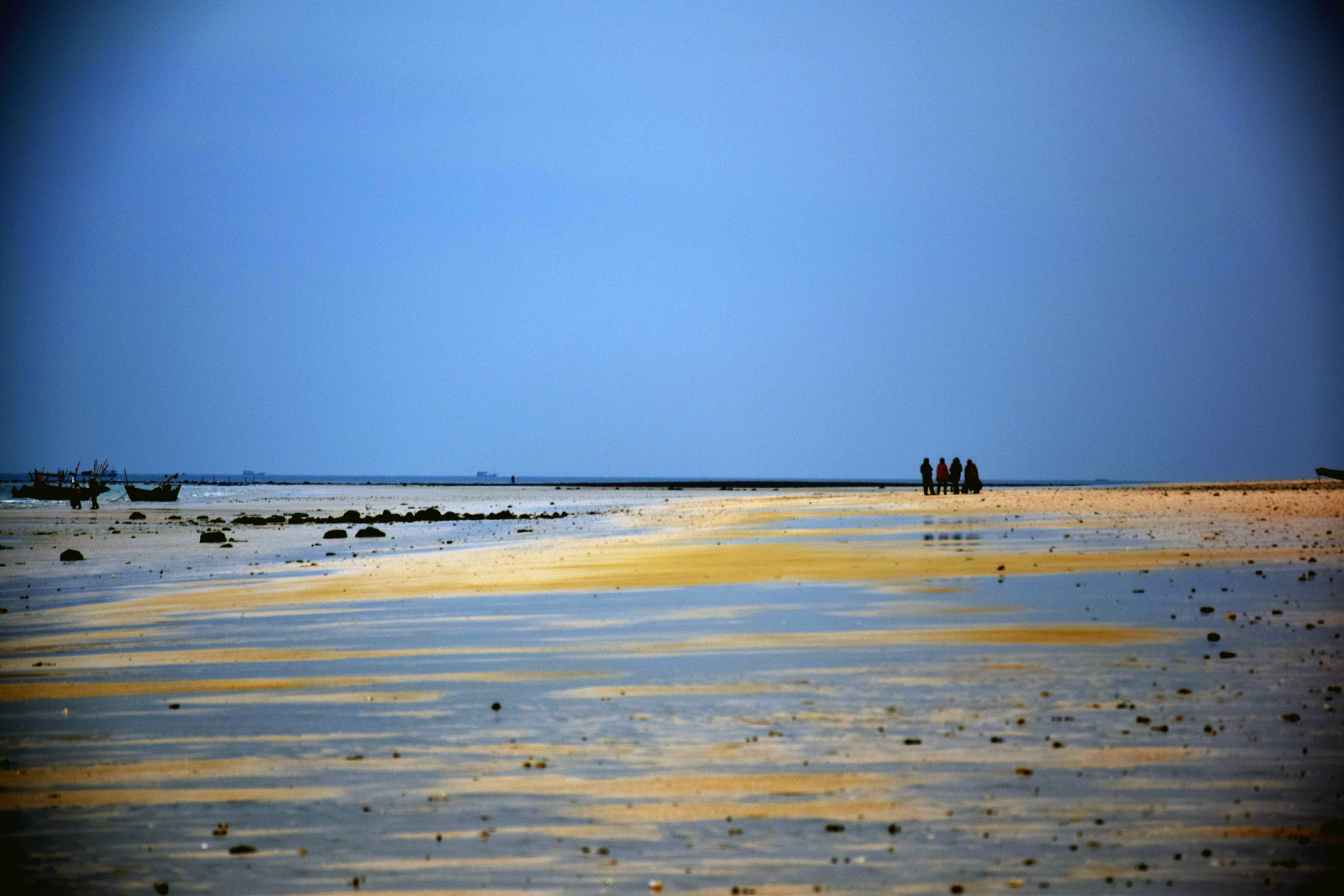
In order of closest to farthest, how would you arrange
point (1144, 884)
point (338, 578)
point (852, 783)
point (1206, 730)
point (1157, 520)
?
point (1144, 884) < point (852, 783) < point (1206, 730) < point (338, 578) < point (1157, 520)

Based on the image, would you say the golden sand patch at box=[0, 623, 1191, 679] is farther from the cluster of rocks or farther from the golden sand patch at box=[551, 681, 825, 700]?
the cluster of rocks

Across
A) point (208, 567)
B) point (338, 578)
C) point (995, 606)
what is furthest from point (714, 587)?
point (208, 567)

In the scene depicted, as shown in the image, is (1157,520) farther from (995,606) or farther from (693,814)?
(693,814)

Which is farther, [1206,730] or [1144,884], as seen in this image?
[1206,730]

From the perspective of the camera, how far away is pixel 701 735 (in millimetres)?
9148

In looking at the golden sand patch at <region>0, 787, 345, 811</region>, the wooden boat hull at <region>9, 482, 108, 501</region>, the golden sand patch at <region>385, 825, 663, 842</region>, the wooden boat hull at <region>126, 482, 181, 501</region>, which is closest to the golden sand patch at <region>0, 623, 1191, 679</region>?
the golden sand patch at <region>0, 787, 345, 811</region>

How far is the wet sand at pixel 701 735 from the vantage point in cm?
633

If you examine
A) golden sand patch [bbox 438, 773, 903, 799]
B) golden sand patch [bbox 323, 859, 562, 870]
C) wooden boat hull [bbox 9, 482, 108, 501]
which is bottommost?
wooden boat hull [bbox 9, 482, 108, 501]

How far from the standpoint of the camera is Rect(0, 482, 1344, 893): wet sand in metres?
6.33

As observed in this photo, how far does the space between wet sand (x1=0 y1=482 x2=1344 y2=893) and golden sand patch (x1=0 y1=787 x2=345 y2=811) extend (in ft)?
0.13

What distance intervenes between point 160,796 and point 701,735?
4.44 metres

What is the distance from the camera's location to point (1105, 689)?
1029cm

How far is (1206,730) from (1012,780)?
7.55 feet

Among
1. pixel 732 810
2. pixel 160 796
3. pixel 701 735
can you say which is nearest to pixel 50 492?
pixel 160 796
